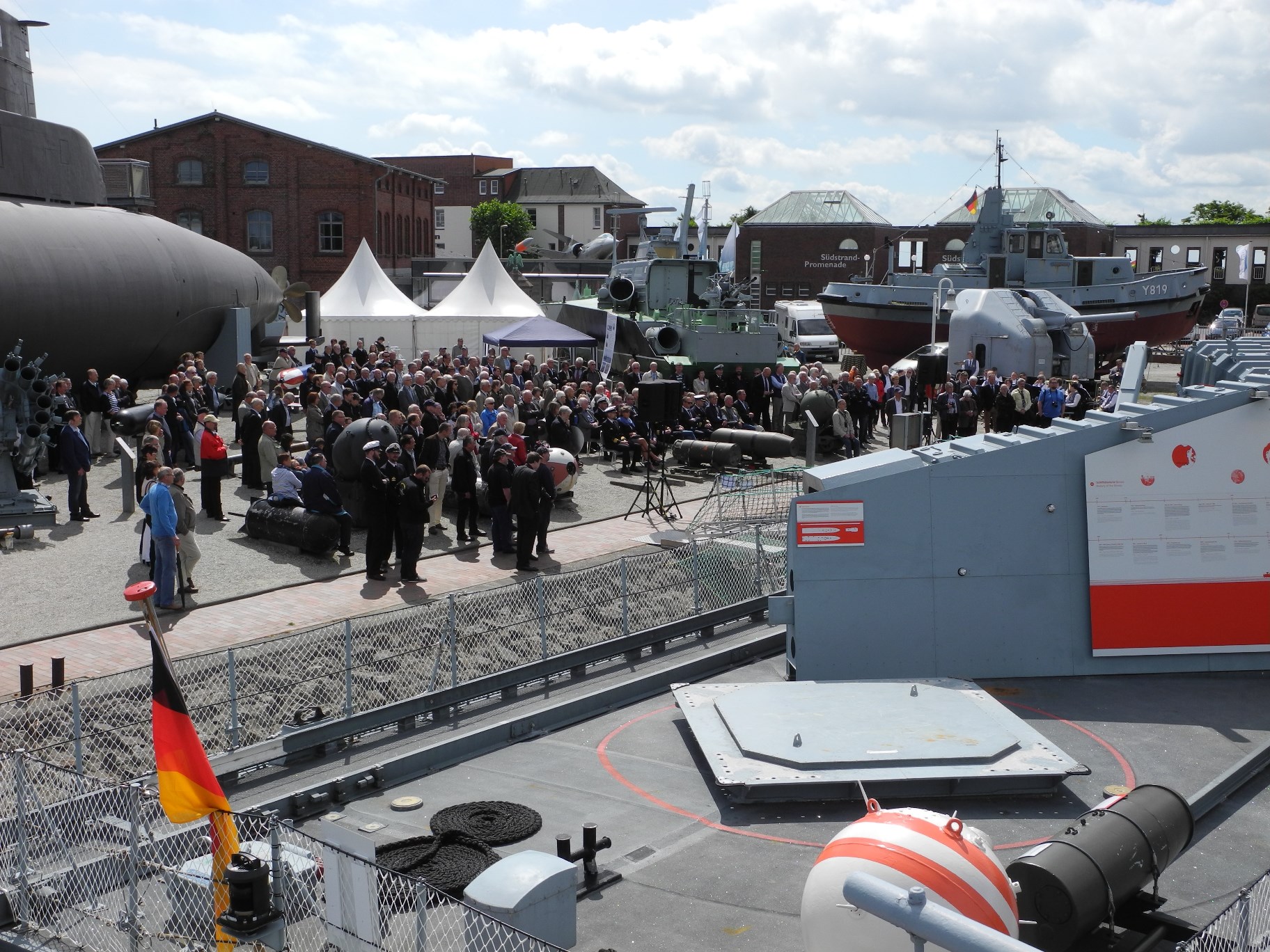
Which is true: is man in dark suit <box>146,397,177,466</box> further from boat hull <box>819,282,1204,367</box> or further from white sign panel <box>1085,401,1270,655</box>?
boat hull <box>819,282,1204,367</box>

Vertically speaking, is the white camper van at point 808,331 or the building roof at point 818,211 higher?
the building roof at point 818,211

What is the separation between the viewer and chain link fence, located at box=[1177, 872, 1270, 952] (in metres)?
5.62

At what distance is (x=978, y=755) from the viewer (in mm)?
9695

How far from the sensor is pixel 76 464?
58.8ft

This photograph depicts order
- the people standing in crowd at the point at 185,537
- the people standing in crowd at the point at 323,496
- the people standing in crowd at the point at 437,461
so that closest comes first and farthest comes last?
the people standing in crowd at the point at 185,537, the people standing in crowd at the point at 323,496, the people standing in crowd at the point at 437,461

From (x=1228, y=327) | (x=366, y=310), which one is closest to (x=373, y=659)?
(x=1228, y=327)

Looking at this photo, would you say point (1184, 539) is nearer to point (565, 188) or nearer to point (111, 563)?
point (111, 563)

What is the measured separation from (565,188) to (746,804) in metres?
102

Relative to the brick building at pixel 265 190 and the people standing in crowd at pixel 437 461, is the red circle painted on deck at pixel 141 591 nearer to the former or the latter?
the people standing in crowd at pixel 437 461

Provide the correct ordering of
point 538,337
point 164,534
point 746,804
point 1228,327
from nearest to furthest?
1. point 746,804
2. point 164,534
3. point 1228,327
4. point 538,337

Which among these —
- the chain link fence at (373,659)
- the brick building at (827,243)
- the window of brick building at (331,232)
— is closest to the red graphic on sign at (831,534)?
the chain link fence at (373,659)

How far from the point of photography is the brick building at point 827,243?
70500 mm

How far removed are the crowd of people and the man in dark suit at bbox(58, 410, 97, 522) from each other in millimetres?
23

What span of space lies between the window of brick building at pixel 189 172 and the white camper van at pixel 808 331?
90.2 feet
